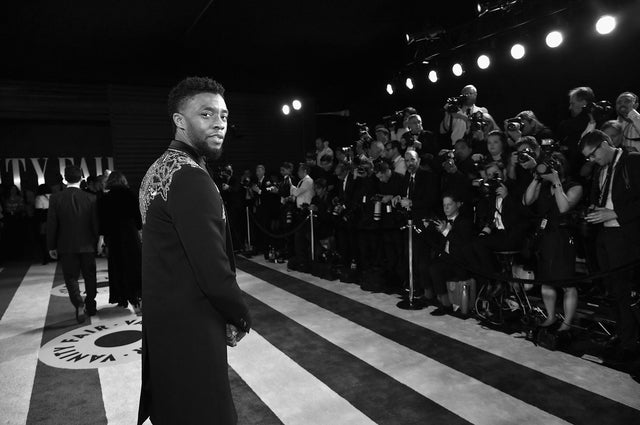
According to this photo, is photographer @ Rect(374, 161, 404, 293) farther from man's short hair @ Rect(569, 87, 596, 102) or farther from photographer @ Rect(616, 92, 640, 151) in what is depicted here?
photographer @ Rect(616, 92, 640, 151)

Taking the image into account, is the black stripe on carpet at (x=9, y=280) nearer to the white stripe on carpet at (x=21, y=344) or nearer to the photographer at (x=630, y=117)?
the white stripe on carpet at (x=21, y=344)

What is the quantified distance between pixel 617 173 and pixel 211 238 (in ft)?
10.7

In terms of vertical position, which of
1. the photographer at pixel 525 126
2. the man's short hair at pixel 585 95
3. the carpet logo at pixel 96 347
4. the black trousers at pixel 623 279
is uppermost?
the man's short hair at pixel 585 95

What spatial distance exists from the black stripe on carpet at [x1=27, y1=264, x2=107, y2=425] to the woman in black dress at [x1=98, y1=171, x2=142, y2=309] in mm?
1338

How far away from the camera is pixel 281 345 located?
12.4 feet

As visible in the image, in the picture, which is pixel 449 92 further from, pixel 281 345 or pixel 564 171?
pixel 281 345

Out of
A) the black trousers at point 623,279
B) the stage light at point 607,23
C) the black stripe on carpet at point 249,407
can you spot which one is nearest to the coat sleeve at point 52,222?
the black stripe on carpet at point 249,407

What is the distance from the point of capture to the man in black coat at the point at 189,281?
4.44ft

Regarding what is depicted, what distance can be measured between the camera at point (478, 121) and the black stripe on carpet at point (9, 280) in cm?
612

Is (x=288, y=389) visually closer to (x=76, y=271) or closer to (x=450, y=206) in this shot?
(x=450, y=206)

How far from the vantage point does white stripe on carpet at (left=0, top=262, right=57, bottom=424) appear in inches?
116

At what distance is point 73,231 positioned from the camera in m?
4.48

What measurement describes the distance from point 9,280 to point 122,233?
12.8 feet

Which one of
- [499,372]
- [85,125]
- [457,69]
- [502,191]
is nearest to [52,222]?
[499,372]
